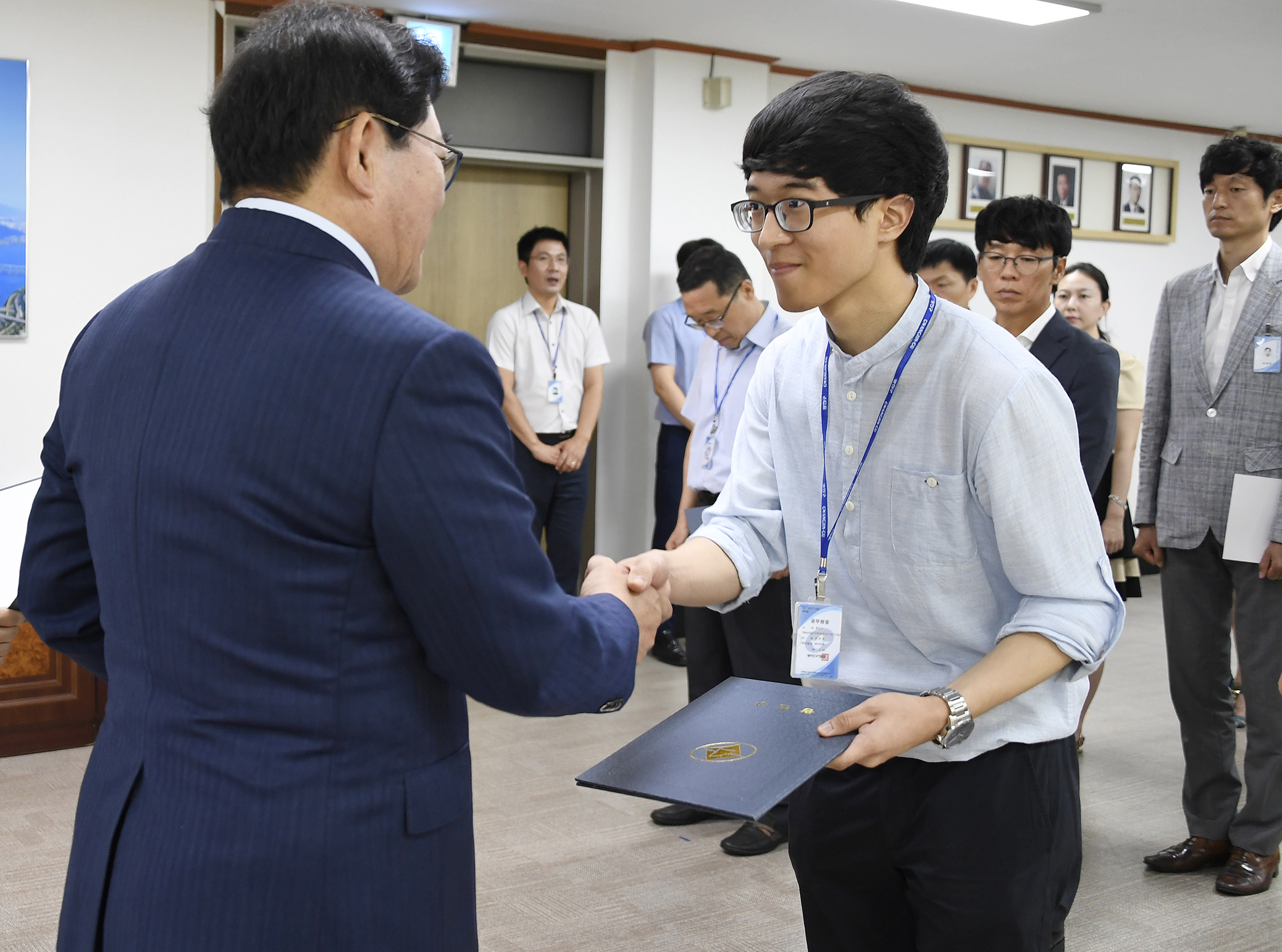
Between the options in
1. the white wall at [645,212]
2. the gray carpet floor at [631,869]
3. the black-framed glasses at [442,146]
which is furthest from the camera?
the white wall at [645,212]

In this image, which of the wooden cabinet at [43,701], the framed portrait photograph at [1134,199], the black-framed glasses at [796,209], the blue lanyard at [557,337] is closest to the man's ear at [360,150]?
the black-framed glasses at [796,209]

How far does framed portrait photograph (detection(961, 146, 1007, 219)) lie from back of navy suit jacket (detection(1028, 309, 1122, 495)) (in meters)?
4.58

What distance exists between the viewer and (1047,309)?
3.07 metres

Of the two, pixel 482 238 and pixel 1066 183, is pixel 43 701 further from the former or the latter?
pixel 1066 183

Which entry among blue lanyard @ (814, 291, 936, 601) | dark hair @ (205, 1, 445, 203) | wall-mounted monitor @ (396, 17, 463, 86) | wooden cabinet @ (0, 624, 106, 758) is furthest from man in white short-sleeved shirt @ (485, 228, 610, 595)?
dark hair @ (205, 1, 445, 203)

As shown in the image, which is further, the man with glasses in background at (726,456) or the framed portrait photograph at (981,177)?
the framed portrait photograph at (981,177)

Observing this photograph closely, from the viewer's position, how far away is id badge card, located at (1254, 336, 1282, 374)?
Answer: 9.99 ft

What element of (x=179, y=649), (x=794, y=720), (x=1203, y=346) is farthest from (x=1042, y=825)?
(x=1203, y=346)

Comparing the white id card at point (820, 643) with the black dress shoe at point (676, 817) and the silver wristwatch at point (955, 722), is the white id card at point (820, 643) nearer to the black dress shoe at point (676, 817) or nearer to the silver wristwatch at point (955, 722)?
the silver wristwatch at point (955, 722)

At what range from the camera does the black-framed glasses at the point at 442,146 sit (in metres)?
1.09

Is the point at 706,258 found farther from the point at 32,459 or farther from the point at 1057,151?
the point at 1057,151

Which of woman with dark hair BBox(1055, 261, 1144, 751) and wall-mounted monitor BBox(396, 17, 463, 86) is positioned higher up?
wall-mounted monitor BBox(396, 17, 463, 86)

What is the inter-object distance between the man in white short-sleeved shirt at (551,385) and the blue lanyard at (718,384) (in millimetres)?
1997

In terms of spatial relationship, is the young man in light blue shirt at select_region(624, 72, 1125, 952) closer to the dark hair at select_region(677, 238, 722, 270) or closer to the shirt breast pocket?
the shirt breast pocket
